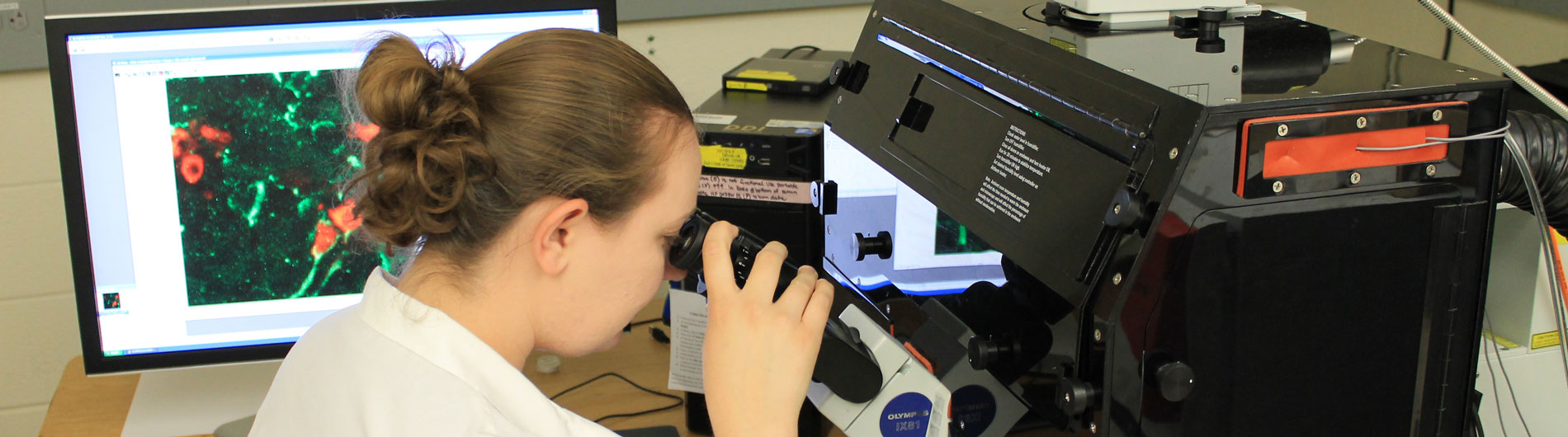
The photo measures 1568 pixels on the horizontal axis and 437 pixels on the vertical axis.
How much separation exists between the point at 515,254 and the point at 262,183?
56 centimetres

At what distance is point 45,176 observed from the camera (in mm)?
2029

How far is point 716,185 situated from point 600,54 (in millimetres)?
452

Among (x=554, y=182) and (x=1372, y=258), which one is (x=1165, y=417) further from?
(x=554, y=182)

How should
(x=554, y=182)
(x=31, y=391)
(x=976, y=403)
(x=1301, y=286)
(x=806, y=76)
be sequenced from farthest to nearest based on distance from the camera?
(x=31, y=391)
(x=806, y=76)
(x=976, y=403)
(x=554, y=182)
(x=1301, y=286)

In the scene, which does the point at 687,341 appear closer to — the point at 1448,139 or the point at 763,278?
the point at 763,278

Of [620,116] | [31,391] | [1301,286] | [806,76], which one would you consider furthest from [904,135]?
[31,391]

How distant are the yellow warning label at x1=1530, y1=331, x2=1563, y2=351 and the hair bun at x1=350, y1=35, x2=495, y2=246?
88 centimetres

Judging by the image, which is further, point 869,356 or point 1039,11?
point 1039,11

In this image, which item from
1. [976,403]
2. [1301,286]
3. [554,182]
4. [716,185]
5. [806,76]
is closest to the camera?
[1301,286]

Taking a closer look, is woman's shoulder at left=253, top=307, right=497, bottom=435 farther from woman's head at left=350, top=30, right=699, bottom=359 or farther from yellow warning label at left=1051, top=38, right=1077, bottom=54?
yellow warning label at left=1051, top=38, right=1077, bottom=54

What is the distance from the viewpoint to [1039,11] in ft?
3.29

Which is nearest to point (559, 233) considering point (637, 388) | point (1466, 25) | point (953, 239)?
point (953, 239)

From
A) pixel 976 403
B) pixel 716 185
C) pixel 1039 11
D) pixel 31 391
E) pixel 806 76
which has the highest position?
pixel 1039 11

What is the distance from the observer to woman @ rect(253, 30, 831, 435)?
0.78 metres
